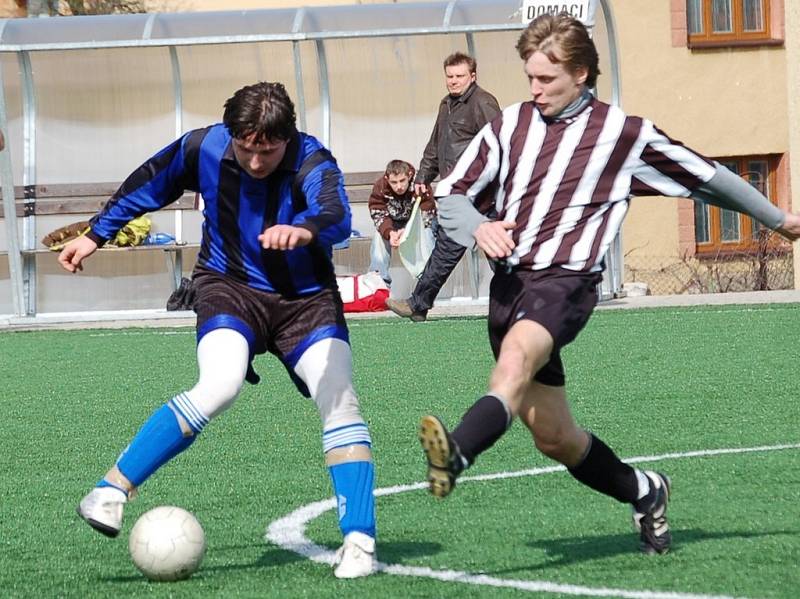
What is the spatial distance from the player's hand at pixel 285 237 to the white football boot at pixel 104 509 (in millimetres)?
885

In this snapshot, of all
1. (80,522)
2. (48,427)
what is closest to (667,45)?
(48,427)

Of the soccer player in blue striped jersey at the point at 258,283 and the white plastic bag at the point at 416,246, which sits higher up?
the white plastic bag at the point at 416,246

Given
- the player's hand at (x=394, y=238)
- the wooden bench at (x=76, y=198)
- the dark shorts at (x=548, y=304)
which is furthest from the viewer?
the wooden bench at (x=76, y=198)

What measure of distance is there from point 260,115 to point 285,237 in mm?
425

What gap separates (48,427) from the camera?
856 cm

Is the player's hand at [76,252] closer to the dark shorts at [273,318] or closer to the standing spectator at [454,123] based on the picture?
the dark shorts at [273,318]

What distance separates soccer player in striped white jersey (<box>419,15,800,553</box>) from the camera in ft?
15.9

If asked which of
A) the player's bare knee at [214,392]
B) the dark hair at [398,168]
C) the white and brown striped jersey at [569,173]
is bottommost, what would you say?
the player's bare knee at [214,392]

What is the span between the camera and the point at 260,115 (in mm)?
4812

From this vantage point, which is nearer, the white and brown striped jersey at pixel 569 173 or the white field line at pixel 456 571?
the white field line at pixel 456 571

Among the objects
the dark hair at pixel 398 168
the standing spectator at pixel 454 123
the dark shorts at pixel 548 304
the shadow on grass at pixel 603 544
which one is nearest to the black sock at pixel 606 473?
the shadow on grass at pixel 603 544

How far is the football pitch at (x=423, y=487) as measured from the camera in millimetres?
4727

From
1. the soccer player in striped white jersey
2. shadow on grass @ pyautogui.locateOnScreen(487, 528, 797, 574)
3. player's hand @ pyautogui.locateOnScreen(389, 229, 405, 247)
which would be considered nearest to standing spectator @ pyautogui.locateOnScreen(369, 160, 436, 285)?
player's hand @ pyautogui.locateOnScreen(389, 229, 405, 247)

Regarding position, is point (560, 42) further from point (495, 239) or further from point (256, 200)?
point (256, 200)
